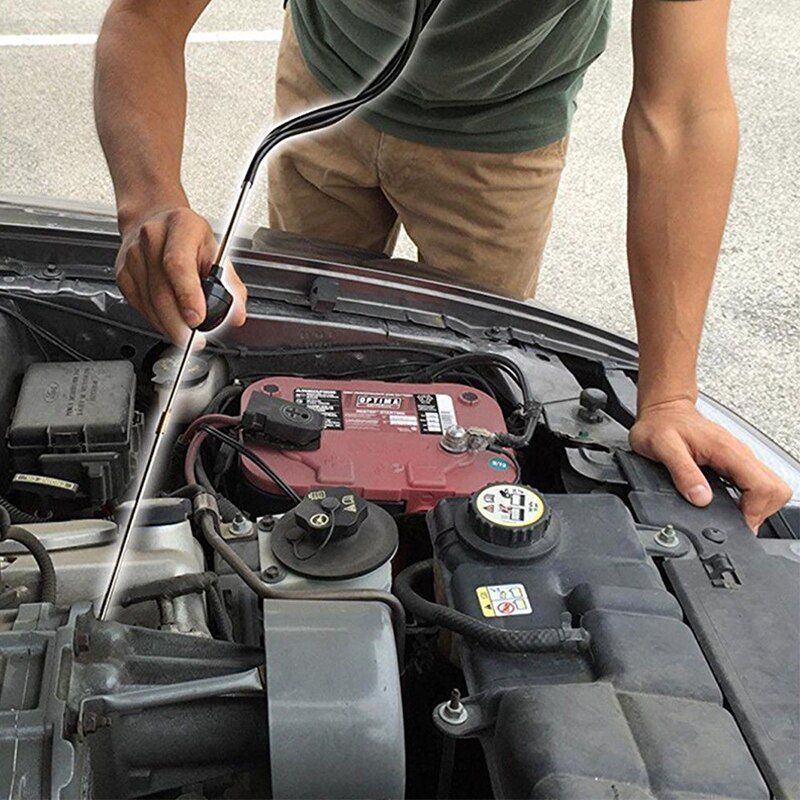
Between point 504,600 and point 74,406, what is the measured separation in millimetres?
574

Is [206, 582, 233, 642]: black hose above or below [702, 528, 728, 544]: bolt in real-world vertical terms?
below

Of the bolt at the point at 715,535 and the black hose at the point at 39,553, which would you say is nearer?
the black hose at the point at 39,553

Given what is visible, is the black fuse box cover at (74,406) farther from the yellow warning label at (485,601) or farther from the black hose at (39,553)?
the yellow warning label at (485,601)

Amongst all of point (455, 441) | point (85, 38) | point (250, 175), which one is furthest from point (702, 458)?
point (85, 38)

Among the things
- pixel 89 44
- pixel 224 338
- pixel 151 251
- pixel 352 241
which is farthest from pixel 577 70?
pixel 89 44

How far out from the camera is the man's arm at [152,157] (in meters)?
1.07

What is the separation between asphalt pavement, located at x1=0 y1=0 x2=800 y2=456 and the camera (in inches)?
109

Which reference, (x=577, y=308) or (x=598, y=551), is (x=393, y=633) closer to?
(x=598, y=551)

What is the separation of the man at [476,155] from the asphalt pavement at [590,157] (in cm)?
64

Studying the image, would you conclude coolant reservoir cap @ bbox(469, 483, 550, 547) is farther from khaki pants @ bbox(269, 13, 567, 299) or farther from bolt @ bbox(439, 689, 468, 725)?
khaki pants @ bbox(269, 13, 567, 299)

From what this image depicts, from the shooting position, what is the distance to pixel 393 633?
86cm

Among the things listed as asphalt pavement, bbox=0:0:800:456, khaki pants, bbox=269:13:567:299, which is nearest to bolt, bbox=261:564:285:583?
khaki pants, bbox=269:13:567:299

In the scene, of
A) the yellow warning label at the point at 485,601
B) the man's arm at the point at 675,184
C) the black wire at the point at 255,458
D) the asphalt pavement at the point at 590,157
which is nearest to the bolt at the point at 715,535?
the man's arm at the point at 675,184

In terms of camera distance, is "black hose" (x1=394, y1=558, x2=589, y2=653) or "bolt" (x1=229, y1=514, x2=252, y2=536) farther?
"bolt" (x1=229, y1=514, x2=252, y2=536)
